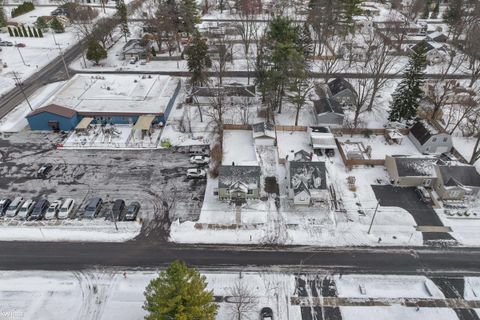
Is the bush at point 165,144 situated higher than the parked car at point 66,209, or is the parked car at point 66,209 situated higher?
the bush at point 165,144

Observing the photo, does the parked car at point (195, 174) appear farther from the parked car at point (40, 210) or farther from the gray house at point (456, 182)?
the gray house at point (456, 182)

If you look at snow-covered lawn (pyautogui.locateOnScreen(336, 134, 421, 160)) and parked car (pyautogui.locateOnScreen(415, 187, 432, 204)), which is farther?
snow-covered lawn (pyautogui.locateOnScreen(336, 134, 421, 160))

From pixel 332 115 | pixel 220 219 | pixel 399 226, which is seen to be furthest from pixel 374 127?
pixel 220 219

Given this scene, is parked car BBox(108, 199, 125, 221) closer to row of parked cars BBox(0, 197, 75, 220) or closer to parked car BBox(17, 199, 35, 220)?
row of parked cars BBox(0, 197, 75, 220)

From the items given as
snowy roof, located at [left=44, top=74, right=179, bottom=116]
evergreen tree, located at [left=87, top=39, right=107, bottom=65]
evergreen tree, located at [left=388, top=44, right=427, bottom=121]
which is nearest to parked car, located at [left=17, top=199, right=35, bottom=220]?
snowy roof, located at [left=44, top=74, right=179, bottom=116]

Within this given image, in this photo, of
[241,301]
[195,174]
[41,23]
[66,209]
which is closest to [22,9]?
[41,23]

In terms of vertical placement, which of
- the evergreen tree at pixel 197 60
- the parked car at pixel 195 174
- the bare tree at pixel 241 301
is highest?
the evergreen tree at pixel 197 60

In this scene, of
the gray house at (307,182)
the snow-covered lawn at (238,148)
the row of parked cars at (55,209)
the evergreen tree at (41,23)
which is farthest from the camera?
the evergreen tree at (41,23)

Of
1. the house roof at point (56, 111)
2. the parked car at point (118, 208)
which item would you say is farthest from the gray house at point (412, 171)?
the house roof at point (56, 111)
